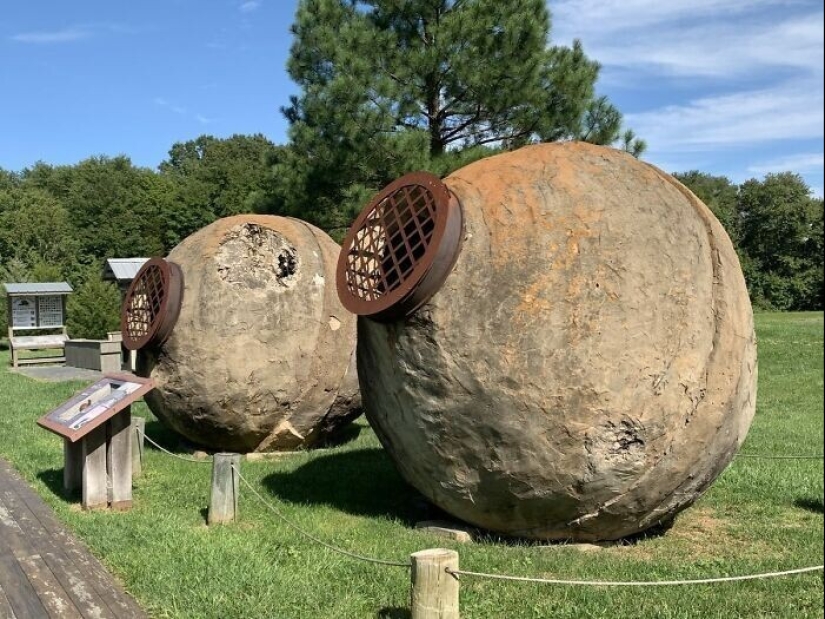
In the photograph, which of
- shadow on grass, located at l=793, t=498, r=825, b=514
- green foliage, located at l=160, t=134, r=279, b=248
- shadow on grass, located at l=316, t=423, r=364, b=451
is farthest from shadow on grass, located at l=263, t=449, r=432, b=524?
green foliage, located at l=160, t=134, r=279, b=248

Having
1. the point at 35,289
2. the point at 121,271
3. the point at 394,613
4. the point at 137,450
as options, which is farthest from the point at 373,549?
the point at 121,271

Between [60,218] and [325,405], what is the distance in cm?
3857

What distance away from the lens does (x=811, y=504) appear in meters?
6.39

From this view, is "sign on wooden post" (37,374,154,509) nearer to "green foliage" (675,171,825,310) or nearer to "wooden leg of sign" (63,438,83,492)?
"wooden leg of sign" (63,438,83,492)

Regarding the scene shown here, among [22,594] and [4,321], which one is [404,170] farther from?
[4,321]

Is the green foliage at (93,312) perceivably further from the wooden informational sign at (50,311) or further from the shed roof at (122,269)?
the wooden informational sign at (50,311)

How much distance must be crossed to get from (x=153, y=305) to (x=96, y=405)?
1.85 metres

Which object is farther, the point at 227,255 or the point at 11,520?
the point at 227,255

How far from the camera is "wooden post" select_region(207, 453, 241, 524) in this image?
5832 millimetres

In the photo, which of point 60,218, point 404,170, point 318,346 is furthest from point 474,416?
point 60,218

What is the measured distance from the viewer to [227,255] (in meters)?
8.23

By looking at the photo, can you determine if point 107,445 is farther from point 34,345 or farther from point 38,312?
point 38,312

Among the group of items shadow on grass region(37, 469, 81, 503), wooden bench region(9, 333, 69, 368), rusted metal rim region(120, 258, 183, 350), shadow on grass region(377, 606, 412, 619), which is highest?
rusted metal rim region(120, 258, 183, 350)

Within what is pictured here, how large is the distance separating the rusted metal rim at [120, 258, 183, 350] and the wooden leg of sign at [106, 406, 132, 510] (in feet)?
5.07
